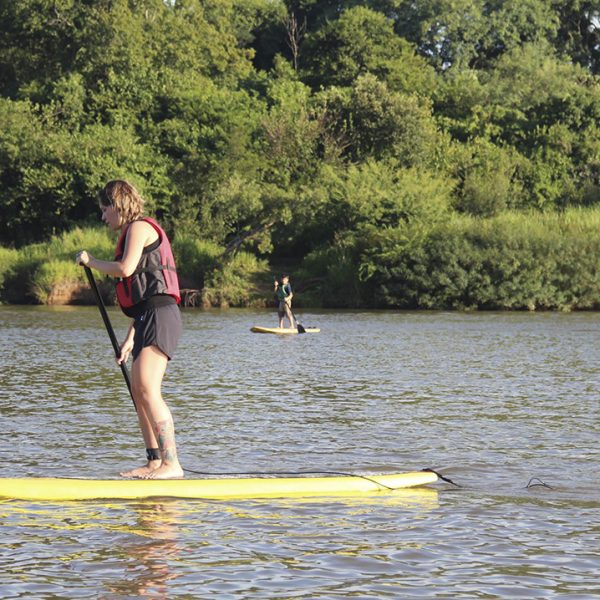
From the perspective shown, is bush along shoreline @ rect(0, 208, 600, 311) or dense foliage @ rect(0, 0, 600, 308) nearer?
bush along shoreline @ rect(0, 208, 600, 311)

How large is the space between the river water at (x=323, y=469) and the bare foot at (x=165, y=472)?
0.38 metres

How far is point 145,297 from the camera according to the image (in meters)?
8.48

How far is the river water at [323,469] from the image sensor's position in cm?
652

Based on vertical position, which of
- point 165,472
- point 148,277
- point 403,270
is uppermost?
point 403,270

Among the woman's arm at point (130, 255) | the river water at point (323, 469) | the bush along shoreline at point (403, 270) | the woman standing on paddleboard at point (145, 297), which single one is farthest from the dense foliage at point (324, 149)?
the woman's arm at point (130, 255)

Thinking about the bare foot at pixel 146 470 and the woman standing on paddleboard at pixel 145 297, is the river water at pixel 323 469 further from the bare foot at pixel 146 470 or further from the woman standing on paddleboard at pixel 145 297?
the woman standing on paddleboard at pixel 145 297

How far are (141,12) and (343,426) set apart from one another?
53393mm

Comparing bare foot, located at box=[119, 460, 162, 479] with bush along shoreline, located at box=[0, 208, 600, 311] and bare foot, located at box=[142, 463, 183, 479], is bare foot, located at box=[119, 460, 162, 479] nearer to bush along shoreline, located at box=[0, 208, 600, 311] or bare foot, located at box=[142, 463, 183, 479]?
bare foot, located at box=[142, 463, 183, 479]

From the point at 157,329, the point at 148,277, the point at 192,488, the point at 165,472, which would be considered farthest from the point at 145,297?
the point at 192,488

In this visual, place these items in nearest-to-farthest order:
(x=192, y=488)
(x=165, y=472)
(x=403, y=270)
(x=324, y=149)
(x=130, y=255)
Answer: (x=130, y=255) < (x=192, y=488) < (x=165, y=472) < (x=403, y=270) < (x=324, y=149)

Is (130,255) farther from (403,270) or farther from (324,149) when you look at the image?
(324,149)

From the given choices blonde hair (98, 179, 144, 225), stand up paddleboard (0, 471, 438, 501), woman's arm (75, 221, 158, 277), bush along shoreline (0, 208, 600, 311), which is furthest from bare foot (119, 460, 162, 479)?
bush along shoreline (0, 208, 600, 311)

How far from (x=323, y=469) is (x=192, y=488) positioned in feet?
5.53

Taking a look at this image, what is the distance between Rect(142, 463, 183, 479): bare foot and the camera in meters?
8.66
